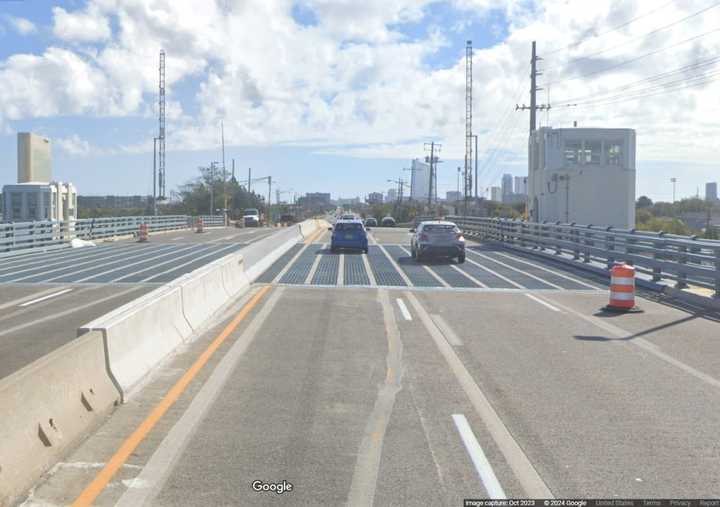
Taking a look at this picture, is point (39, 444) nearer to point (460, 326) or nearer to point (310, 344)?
point (310, 344)

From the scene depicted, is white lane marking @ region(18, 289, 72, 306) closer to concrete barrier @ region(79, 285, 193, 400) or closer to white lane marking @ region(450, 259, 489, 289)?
concrete barrier @ region(79, 285, 193, 400)

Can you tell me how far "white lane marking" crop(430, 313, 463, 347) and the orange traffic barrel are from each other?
3634 millimetres

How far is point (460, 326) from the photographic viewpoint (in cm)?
1416

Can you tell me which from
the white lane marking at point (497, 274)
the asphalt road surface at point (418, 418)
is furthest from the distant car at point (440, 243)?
the asphalt road surface at point (418, 418)

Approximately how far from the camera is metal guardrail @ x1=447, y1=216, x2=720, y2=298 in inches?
706

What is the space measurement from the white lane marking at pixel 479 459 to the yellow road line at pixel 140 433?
2708mm

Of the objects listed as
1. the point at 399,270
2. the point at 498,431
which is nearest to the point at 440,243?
the point at 399,270

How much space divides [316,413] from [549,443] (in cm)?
226

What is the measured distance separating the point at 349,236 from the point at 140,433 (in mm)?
26601

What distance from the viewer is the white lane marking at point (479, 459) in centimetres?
581

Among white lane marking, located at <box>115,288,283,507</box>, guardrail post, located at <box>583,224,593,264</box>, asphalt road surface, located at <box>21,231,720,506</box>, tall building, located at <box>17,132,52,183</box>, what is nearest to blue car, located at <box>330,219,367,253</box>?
guardrail post, located at <box>583,224,593,264</box>

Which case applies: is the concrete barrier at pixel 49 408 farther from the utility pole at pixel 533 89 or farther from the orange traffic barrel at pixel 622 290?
the utility pole at pixel 533 89

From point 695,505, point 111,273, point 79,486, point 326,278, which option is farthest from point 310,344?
point 111,273

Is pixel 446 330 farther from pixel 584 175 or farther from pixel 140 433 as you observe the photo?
pixel 584 175
